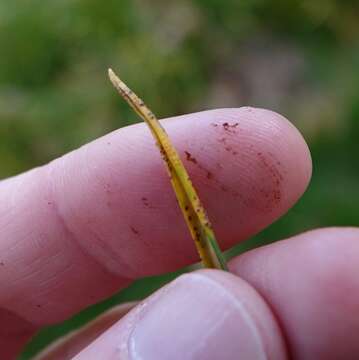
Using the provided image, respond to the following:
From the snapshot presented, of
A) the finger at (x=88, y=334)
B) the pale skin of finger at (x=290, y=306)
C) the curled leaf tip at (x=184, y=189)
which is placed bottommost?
the finger at (x=88, y=334)

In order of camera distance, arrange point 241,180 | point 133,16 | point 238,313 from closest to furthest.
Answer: point 238,313, point 241,180, point 133,16

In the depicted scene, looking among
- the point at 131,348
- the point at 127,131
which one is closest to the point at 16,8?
the point at 127,131

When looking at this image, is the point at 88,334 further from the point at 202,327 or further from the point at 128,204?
the point at 202,327

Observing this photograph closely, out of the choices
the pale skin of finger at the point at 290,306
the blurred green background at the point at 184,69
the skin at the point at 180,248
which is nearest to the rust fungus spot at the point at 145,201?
the skin at the point at 180,248

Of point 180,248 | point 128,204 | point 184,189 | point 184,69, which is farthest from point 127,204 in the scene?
point 184,69

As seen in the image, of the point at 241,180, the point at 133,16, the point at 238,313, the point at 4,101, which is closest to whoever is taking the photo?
the point at 238,313

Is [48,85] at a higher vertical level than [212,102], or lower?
higher

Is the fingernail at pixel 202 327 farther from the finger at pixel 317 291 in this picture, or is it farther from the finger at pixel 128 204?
the finger at pixel 128 204

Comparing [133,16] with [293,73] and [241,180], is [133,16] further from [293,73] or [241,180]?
[241,180]
